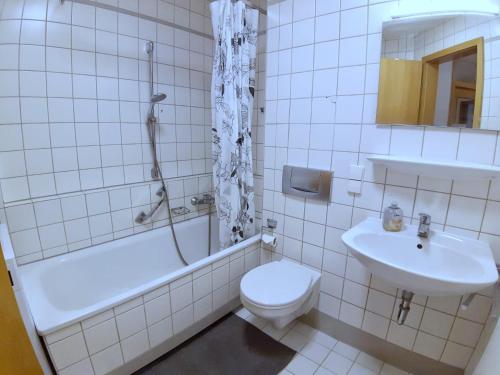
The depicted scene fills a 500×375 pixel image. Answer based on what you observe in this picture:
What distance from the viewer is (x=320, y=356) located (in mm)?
1565

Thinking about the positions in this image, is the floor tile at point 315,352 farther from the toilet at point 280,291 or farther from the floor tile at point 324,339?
the toilet at point 280,291

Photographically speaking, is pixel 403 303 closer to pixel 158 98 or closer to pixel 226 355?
pixel 226 355

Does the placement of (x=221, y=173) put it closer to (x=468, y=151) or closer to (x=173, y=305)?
(x=173, y=305)

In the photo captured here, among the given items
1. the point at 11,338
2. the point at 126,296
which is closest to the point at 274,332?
the point at 126,296

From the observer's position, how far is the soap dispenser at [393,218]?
1.30 m

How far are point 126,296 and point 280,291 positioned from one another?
2.54 ft

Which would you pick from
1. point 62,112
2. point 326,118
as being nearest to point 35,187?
point 62,112

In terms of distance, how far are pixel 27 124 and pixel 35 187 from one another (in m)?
0.37

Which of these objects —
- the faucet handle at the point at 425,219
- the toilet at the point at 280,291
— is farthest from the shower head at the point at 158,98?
the faucet handle at the point at 425,219

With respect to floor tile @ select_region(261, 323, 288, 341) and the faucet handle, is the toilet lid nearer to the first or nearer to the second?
floor tile @ select_region(261, 323, 288, 341)

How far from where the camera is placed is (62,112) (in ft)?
5.43

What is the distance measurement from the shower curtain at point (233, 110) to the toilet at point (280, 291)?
1.30ft

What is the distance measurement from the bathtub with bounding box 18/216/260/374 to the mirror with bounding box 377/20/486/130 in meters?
1.23

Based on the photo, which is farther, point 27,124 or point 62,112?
point 62,112
